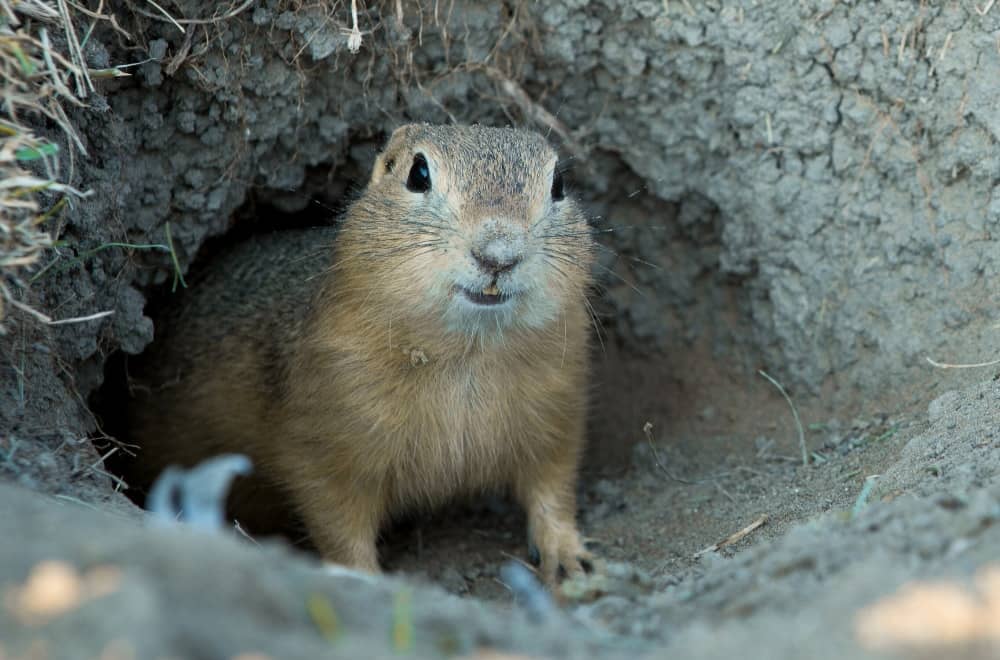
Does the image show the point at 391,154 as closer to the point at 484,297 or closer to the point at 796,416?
the point at 484,297

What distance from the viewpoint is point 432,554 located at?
6.59 metres

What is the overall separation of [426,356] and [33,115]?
2158 mm

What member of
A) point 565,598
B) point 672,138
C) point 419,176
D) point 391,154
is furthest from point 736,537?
point 672,138

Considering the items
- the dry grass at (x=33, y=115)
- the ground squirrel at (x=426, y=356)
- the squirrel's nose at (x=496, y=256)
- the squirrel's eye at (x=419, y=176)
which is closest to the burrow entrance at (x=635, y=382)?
the ground squirrel at (x=426, y=356)

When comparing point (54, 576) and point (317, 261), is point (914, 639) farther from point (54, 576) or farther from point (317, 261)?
point (317, 261)

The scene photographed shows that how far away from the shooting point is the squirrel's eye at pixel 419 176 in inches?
216

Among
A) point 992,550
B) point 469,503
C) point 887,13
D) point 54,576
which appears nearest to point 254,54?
point 469,503

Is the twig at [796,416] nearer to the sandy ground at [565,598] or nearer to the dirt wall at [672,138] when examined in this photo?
the dirt wall at [672,138]

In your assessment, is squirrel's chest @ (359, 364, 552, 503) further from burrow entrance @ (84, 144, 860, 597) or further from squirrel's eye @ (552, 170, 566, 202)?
squirrel's eye @ (552, 170, 566, 202)

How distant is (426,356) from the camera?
17.5ft

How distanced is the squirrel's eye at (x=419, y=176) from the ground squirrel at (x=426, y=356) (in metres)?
0.01

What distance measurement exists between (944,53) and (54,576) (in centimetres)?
544

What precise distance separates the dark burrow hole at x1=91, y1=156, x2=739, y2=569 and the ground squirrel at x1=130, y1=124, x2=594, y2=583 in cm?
91

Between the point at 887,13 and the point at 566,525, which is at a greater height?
the point at 887,13
